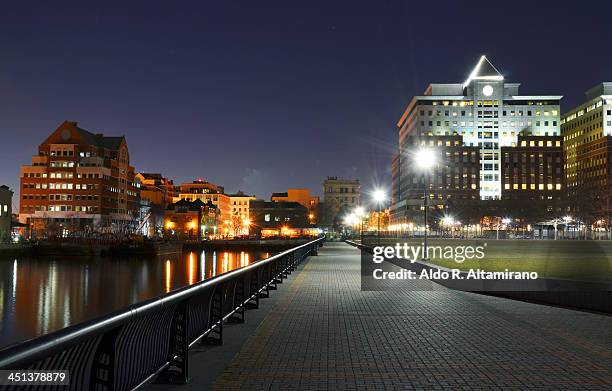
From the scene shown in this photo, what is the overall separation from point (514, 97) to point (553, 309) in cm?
17693

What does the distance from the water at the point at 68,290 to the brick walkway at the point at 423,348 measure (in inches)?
517

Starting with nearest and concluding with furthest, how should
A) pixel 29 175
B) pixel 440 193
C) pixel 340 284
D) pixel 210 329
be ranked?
pixel 210 329 < pixel 340 284 < pixel 29 175 < pixel 440 193

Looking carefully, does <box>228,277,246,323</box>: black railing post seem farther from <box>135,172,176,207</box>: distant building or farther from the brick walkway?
<box>135,172,176,207</box>: distant building

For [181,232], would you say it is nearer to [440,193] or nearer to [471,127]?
[440,193]

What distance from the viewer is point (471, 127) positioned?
175 m

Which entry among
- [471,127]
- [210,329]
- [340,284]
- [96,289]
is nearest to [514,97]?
[471,127]

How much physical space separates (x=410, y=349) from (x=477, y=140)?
172928 mm

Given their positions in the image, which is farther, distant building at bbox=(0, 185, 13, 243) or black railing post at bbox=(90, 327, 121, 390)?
distant building at bbox=(0, 185, 13, 243)

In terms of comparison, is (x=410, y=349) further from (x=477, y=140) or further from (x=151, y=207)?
(x=477, y=140)

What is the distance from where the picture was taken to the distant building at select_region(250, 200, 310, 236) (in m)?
161

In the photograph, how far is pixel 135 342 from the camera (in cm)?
605

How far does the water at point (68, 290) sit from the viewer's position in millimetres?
26014

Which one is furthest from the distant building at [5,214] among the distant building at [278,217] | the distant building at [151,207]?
the distant building at [278,217]

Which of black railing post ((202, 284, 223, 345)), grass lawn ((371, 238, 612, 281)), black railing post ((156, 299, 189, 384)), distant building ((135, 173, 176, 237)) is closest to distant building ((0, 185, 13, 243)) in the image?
distant building ((135, 173, 176, 237))
